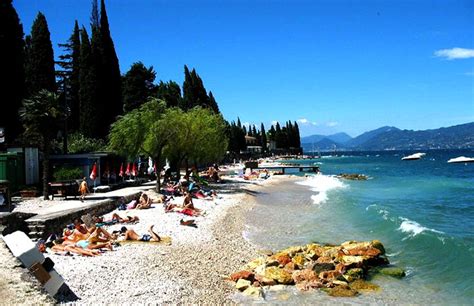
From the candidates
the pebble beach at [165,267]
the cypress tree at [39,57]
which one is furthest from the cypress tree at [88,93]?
the pebble beach at [165,267]

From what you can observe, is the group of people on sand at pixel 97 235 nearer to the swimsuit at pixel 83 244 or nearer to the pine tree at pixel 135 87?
the swimsuit at pixel 83 244

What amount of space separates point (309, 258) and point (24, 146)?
1914 cm

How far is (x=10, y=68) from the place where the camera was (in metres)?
31.4

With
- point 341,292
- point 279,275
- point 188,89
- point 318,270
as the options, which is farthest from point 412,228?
point 188,89

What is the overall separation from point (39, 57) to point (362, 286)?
38.0 metres

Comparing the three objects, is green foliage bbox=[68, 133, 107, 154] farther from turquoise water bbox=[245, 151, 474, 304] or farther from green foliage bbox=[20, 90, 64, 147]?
turquoise water bbox=[245, 151, 474, 304]

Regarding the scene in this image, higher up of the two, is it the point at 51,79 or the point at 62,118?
the point at 51,79

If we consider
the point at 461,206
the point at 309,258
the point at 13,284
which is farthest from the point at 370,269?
the point at 461,206

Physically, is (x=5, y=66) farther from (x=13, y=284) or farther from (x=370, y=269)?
(x=370, y=269)

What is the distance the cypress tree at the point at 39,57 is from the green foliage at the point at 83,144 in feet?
19.1

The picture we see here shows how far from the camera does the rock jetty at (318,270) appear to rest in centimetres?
1277

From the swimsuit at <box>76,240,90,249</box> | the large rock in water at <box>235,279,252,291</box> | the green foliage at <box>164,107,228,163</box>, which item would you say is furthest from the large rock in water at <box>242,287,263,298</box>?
the green foliage at <box>164,107,228,163</box>

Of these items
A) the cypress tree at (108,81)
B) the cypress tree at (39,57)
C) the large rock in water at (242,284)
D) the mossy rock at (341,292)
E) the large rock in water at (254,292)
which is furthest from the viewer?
the cypress tree at (108,81)

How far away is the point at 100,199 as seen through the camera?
78.1 ft
